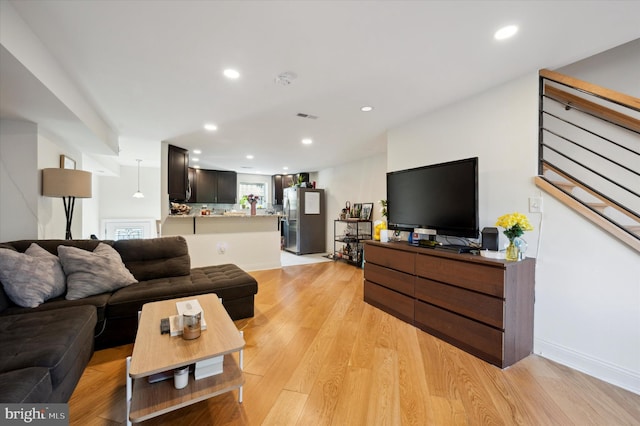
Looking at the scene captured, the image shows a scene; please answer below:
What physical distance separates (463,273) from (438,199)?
0.80 meters

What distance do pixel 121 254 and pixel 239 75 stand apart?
89.2 inches

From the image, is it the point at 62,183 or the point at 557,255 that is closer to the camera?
the point at 557,255

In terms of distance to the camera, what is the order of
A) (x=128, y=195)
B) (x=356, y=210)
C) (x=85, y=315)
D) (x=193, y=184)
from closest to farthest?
(x=85, y=315), (x=356, y=210), (x=193, y=184), (x=128, y=195)

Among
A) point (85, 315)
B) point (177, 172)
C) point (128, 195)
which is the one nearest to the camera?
point (85, 315)

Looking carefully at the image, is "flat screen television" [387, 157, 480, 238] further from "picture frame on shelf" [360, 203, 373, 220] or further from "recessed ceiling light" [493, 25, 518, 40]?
"picture frame on shelf" [360, 203, 373, 220]

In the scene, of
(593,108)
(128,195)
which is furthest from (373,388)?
(128,195)

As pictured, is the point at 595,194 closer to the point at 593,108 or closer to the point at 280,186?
the point at 593,108

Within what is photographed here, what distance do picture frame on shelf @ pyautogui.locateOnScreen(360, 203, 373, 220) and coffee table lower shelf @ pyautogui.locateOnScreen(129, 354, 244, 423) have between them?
4.41 meters

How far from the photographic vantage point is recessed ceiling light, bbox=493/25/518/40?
168 centimetres

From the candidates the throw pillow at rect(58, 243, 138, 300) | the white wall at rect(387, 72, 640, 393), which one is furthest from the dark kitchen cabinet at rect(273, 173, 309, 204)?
the white wall at rect(387, 72, 640, 393)

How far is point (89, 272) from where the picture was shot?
231cm

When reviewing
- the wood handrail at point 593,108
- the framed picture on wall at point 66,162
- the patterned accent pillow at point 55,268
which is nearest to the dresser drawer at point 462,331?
the wood handrail at point 593,108

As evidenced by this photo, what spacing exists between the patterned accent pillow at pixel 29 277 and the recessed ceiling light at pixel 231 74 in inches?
86.9

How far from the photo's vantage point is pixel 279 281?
4.34 m
